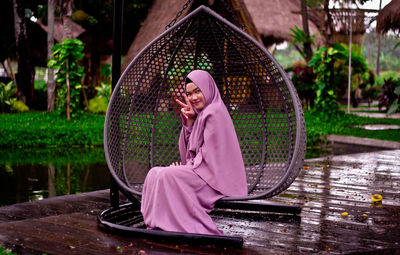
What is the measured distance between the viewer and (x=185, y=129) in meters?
3.62

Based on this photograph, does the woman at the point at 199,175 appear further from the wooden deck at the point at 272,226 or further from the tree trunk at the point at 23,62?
the tree trunk at the point at 23,62

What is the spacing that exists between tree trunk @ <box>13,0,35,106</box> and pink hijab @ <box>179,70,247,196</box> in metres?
13.1

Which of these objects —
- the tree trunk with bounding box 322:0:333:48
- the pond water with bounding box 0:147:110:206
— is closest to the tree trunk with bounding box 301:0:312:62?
the tree trunk with bounding box 322:0:333:48

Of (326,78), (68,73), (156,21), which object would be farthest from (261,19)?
(68,73)

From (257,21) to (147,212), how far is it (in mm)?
17064

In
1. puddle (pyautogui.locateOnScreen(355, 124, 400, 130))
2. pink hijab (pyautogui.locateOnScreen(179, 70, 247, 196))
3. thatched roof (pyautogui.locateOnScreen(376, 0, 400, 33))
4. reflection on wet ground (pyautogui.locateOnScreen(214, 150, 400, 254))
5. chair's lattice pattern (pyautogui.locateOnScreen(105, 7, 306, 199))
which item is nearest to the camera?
reflection on wet ground (pyautogui.locateOnScreen(214, 150, 400, 254))

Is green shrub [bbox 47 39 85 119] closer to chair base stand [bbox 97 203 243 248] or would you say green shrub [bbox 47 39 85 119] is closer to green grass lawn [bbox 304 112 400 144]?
green grass lawn [bbox 304 112 400 144]

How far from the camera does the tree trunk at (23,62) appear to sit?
15188mm

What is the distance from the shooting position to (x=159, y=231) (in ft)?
10.2

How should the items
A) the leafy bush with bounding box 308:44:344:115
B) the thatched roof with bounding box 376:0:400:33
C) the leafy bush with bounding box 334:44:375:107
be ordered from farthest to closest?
the leafy bush with bounding box 334:44:375:107, the leafy bush with bounding box 308:44:344:115, the thatched roof with bounding box 376:0:400:33

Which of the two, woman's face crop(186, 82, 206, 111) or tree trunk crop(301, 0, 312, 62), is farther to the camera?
tree trunk crop(301, 0, 312, 62)

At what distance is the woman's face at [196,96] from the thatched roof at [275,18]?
16248 mm

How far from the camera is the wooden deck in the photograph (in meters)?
2.96

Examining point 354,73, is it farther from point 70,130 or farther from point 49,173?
point 49,173
